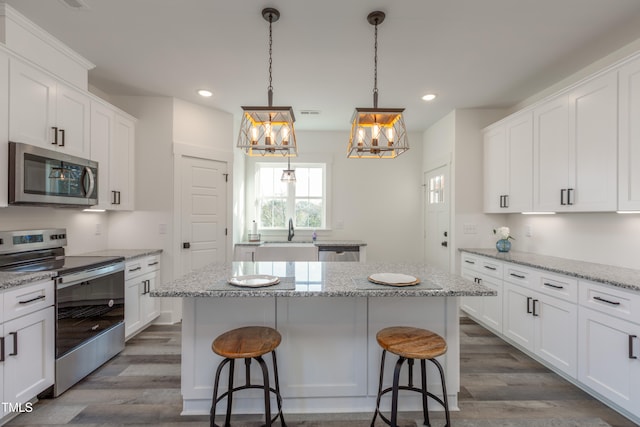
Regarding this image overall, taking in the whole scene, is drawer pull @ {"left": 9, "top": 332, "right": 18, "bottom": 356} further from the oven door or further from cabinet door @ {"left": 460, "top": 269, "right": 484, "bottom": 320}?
cabinet door @ {"left": 460, "top": 269, "right": 484, "bottom": 320}

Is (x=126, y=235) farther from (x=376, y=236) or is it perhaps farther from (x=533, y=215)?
(x=533, y=215)

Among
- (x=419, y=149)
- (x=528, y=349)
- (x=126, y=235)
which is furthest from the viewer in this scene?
(x=419, y=149)

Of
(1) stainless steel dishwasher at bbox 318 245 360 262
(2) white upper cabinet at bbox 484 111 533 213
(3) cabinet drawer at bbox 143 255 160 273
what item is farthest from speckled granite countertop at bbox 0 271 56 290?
(2) white upper cabinet at bbox 484 111 533 213

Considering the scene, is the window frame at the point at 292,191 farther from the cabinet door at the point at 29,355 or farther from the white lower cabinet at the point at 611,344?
the white lower cabinet at the point at 611,344

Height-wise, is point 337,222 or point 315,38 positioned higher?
point 315,38

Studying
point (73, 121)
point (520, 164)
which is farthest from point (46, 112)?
point (520, 164)

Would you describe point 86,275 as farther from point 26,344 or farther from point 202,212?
point 202,212

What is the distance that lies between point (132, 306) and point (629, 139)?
14.6 ft

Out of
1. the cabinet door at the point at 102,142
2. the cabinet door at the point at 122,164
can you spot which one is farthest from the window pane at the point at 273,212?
the cabinet door at the point at 102,142

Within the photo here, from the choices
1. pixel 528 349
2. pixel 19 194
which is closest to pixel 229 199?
pixel 19 194

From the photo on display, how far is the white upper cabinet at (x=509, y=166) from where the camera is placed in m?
2.95

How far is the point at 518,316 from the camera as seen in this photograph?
2.70m

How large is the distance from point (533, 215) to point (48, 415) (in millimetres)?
4626

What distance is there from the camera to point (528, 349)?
8.47 feet
